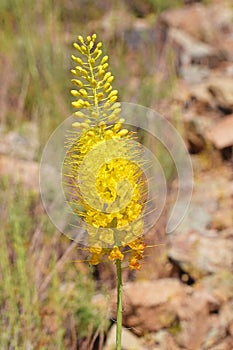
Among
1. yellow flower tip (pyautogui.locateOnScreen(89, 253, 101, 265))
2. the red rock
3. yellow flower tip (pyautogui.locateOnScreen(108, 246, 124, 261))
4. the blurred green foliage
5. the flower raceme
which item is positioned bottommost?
the blurred green foliage

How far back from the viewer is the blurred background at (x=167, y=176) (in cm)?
267

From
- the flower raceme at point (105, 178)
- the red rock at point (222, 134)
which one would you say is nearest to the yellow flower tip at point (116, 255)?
the flower raceme at point (105, 178)

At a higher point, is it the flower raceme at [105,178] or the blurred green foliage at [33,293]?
the flower raceme at [105,178]

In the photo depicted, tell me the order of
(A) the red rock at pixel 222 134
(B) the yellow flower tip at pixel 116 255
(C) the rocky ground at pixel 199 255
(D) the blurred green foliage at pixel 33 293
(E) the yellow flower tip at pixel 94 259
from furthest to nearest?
(A) the red rock at pixel 222 134
(C) the rocky ground at pixel 199 255
(D) the blurred green foliage at pixel 33 293
(E) the yellow flower tip at pixel 94 259
(B) the yellow flower tip at pixel 116 255

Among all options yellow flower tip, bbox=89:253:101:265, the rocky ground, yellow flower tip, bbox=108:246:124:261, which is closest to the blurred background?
the rocky ground

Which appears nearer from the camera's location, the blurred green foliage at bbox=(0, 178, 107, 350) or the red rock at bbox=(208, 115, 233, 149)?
the blurred green foliage at bbox=(0, 178, 107, 350)

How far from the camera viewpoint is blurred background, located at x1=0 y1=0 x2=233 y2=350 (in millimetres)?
2674

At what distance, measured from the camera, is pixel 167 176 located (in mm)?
4016

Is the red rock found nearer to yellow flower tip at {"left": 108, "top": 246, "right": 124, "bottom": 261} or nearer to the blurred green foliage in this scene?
the blurred green foliage

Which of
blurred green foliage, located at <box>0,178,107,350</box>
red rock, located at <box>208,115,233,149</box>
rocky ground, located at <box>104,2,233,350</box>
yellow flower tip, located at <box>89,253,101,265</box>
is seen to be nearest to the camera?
yellow flower tip, located at <box>89,253,101,265</box>

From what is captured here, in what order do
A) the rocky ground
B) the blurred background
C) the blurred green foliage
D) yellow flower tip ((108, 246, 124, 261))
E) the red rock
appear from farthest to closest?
the red rock, the rocky ground, the blurred background, the blurred green foliage, yellow flower tip ((108, 246, 124, 261))

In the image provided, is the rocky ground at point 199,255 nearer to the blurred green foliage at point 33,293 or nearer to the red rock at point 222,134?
the red rock at point 222,134

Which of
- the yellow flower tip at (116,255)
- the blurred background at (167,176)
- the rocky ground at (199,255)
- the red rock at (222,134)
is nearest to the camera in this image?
the yellow flower tip at (116,255)

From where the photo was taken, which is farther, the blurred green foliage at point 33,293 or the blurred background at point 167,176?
the blurred background at point 167,176
